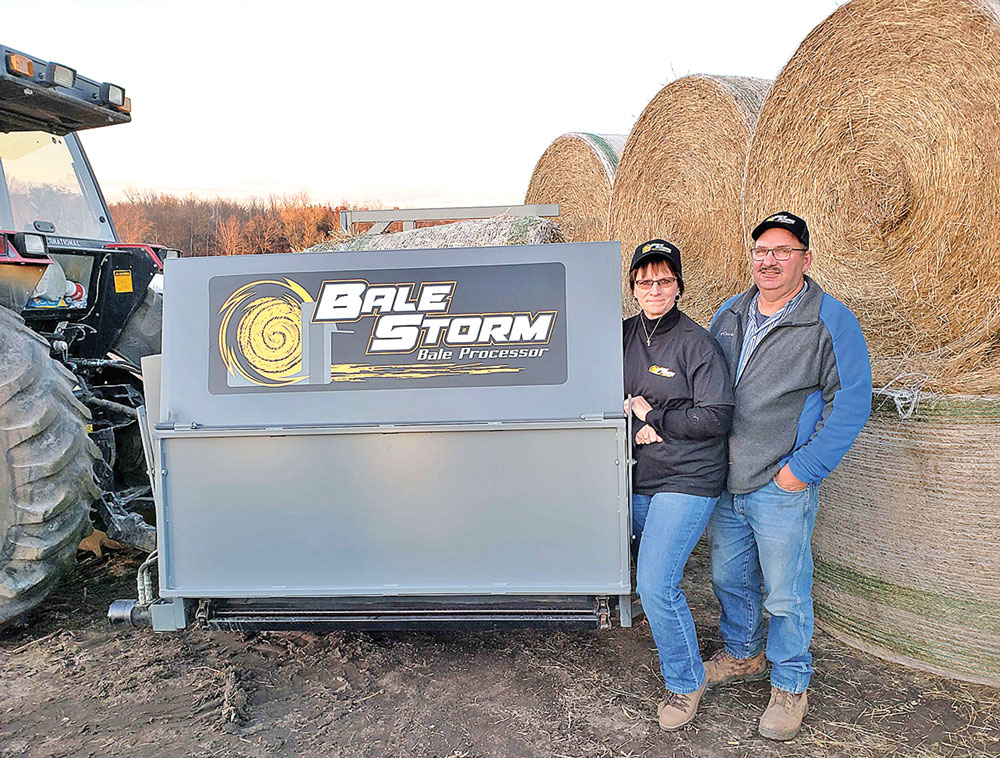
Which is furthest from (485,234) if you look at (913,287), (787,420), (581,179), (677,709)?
(677,709)

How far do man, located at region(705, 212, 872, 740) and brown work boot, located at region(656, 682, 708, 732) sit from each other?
23 cm

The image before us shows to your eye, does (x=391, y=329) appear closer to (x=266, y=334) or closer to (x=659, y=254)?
(x=266, y=334)

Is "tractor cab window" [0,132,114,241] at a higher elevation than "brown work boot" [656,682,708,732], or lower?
higher

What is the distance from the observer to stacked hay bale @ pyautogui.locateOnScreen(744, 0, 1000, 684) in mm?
2994

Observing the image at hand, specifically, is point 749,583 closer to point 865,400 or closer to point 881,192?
point 865,400

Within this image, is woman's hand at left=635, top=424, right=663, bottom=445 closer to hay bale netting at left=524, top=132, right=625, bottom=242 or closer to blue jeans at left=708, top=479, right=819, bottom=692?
blue jeans at left=708, top=479, right=819, bottom=692

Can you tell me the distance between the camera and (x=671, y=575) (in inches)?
108

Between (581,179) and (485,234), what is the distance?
1254mm

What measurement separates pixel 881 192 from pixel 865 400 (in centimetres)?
119

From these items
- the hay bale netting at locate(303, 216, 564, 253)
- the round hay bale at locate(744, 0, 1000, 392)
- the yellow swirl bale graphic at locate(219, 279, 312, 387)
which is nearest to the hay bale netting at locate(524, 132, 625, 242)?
the hay bale netting at locate(303, 216, 564, 253)

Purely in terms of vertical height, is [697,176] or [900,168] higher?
[697,176]

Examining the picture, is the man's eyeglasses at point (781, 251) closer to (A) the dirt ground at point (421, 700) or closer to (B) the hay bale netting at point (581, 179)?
(A) the dirt ground at point (421, 700)

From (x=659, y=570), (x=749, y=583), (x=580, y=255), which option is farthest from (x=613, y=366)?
(x=749, y=583)

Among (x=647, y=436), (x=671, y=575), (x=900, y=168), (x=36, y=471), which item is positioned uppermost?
(x=900, y=168)
